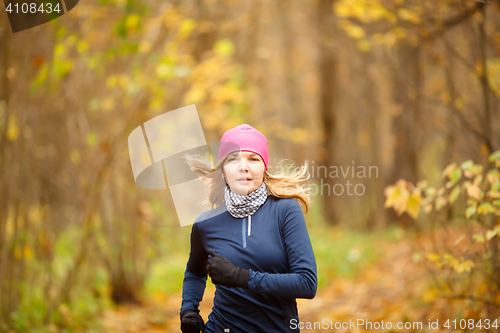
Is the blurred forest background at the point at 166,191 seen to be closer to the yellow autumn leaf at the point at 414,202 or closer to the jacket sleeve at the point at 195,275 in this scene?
the yellow autumn leaf at the point at 414,202

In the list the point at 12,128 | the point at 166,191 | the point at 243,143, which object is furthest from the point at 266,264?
the point at 166,191

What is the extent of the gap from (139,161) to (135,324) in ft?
10.6

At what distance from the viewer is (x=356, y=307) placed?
18.0ft

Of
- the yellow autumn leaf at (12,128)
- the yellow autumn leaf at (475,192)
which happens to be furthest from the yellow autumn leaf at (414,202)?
the yellow autumn leaf at (12,128)

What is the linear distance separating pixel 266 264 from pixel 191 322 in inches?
20.3

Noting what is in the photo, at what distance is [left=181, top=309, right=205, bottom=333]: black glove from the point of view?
1938 millimetres

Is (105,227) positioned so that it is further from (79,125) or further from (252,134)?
(252,134)

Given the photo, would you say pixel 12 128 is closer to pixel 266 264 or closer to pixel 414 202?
pixel 266 264

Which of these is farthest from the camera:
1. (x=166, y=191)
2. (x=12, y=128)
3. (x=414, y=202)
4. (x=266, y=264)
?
(x=166, y=191)

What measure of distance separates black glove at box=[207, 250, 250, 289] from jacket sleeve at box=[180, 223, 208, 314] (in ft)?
1.08

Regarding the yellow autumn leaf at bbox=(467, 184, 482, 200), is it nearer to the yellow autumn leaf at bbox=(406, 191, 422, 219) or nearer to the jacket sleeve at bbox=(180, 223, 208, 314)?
the yellow autumn leaf at bbox=(406, 191, 422, 219)

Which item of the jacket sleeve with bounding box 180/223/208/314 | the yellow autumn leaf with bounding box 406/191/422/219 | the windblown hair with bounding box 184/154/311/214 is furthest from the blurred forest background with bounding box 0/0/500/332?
the jacket sleeve with bounding box 180/223/208/314

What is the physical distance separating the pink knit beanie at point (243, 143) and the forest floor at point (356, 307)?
296cm

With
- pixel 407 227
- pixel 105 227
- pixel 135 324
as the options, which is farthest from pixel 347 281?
pixel 105 227
